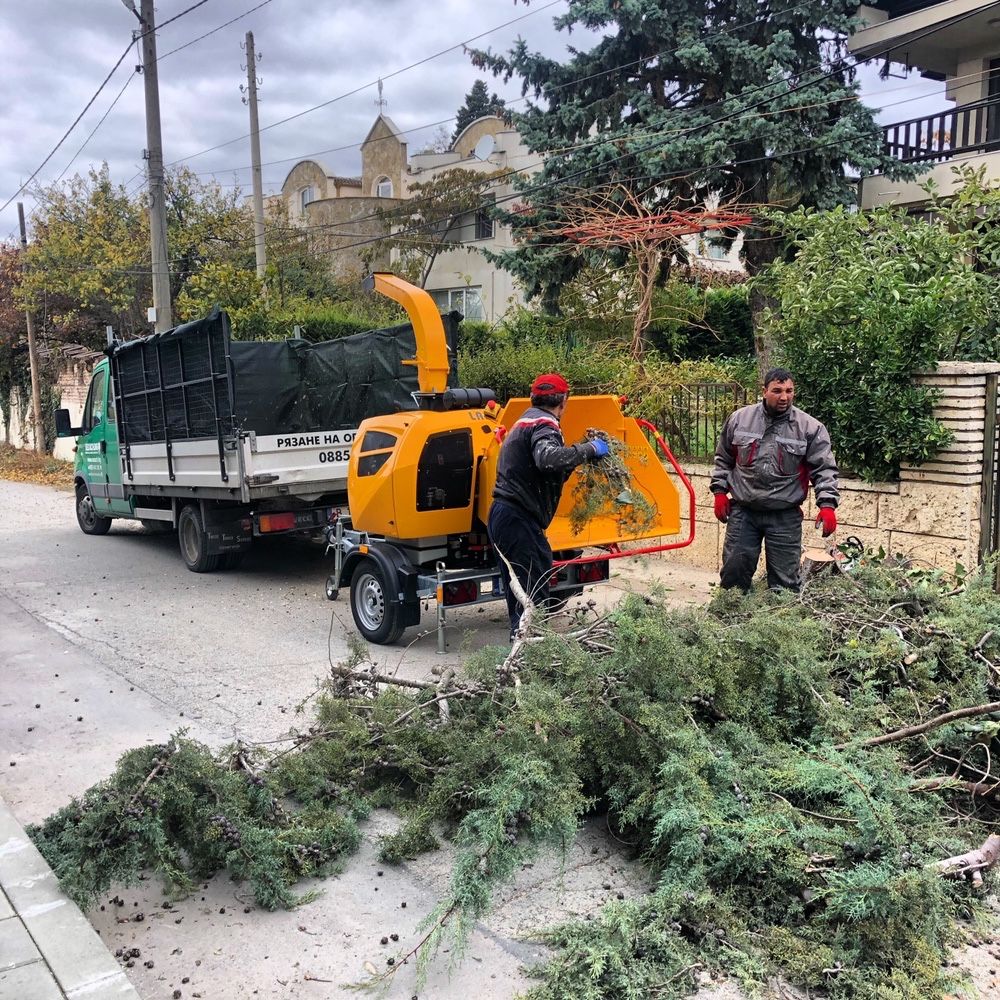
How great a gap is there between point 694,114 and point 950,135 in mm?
6853

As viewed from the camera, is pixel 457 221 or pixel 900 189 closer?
pixel 900 189

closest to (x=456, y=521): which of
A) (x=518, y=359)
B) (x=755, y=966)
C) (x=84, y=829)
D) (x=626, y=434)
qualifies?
(x=626, y=434)

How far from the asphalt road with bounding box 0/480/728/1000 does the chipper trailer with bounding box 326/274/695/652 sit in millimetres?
402

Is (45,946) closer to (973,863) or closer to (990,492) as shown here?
(973,863)

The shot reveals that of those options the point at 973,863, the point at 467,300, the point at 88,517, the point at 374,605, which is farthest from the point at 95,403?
the point at 467,300

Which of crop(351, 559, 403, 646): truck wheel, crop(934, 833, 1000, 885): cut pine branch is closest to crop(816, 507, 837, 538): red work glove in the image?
crop(934, 833, 1000, 885): cut pine branch

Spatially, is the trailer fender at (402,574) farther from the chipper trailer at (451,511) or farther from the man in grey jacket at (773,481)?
the man in grey jacket at (773,481)

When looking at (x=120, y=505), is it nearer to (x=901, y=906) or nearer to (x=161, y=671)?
(x=161, y=671)

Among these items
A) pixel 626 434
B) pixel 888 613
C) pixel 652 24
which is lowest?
pixel 888 613

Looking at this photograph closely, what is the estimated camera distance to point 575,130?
630 inches

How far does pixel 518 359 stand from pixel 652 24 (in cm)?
648

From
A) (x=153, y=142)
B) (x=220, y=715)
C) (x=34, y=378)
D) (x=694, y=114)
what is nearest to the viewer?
(x=220, y=715)

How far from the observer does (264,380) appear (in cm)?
962

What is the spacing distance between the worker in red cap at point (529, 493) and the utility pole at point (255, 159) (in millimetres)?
16152
